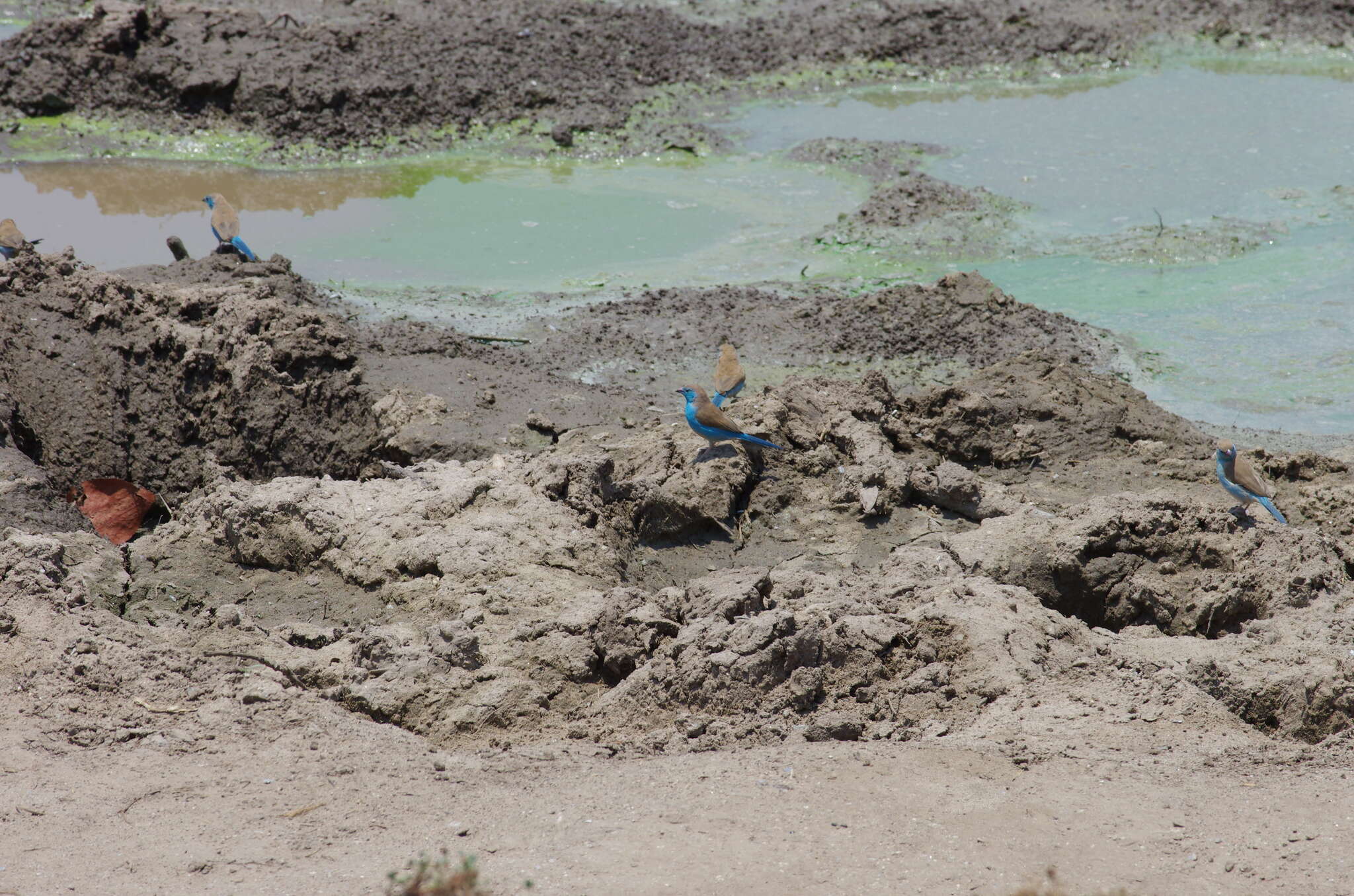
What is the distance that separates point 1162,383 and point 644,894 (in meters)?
6.60

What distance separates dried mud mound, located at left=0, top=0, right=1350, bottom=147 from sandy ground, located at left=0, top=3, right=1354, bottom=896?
6.68 m

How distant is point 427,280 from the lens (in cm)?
1029

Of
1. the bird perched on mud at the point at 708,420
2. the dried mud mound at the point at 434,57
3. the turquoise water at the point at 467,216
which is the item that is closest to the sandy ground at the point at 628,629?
the bird perched on mud at the point at 708,420

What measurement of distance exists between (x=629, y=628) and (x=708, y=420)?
5.01 ft

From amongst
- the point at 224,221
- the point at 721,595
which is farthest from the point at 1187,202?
the point at 721,595

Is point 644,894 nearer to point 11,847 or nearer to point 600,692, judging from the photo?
point 600,692

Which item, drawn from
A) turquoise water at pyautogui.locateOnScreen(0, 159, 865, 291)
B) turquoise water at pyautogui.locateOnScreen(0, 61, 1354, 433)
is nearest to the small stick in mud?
turquoise water at pyautogui.locateOnScreen(0, 61, 1354, 433)

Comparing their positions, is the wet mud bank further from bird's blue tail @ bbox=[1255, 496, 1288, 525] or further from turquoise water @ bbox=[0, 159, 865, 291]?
turquoise water @ bbox=[0, 159, 865, 291]

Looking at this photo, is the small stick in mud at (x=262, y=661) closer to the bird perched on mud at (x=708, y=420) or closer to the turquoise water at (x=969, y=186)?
the bird perched on mud at (x=708, y=420)

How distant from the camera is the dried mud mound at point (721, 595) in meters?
4.23

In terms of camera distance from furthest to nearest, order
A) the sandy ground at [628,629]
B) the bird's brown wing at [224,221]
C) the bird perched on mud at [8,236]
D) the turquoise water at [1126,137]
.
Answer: the turquoise water at [1126,137], the bird's brown wing at [224,221], the bird perched on mud at [8,236], the sandy ground at [628,629]

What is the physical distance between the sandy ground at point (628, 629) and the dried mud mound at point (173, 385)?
19 mm

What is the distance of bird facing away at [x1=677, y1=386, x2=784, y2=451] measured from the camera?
5.74m

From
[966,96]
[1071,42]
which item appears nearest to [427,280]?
[966,96]
